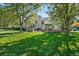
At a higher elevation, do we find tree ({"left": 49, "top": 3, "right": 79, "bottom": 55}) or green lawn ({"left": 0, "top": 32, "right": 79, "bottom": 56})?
tree ({"left": 49, "top": 3, "right": 79, "bottom": 55})

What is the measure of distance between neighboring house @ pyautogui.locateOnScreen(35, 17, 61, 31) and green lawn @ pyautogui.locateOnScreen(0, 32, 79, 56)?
68 millimetres

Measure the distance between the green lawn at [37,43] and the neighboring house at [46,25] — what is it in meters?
0.07

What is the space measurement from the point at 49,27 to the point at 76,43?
1.32ft

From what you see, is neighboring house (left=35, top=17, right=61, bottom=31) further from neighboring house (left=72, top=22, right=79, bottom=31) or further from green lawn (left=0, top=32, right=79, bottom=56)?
neighboring house (left=72, top=22, right=79, bottom=31)

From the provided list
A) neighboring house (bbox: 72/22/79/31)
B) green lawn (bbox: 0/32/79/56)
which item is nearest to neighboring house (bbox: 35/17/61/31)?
green lawn (bbox: 0/32/79/56)

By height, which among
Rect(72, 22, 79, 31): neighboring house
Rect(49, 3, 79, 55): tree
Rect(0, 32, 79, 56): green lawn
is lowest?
Rect(0, 32, 79, 56): green lawn

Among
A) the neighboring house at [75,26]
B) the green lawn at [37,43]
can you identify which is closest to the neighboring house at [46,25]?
the green lawn at [37,43]

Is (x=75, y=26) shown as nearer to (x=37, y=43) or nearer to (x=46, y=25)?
(x=46, y=25)

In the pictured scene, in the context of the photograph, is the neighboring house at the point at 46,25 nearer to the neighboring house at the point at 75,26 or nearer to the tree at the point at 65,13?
the tree at the point at 65,13

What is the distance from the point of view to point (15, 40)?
2885 mm

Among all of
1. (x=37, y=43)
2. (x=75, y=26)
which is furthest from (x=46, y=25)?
(x=75, y=26)

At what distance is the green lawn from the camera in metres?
2.81

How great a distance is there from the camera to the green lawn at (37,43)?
9.21ft

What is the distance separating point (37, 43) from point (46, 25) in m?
0.26
